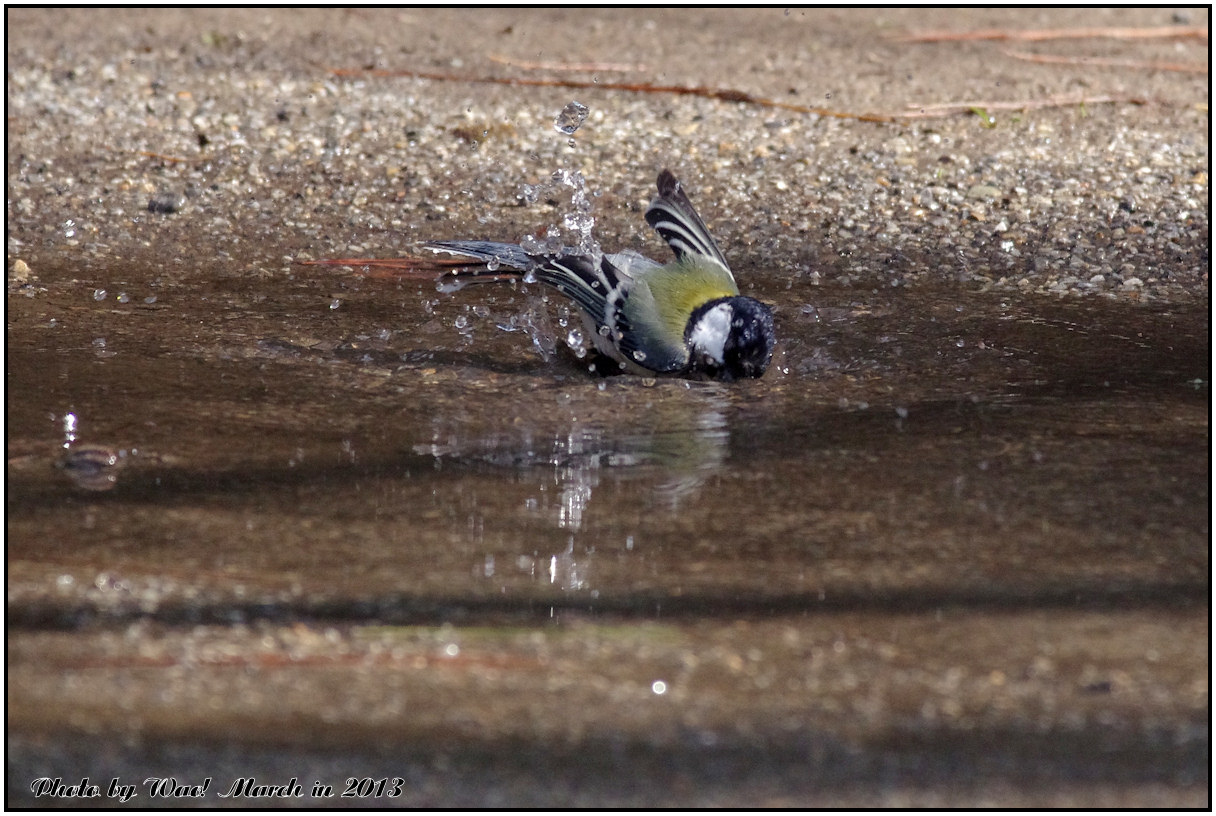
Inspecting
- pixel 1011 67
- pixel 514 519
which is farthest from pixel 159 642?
pixel 1011 67

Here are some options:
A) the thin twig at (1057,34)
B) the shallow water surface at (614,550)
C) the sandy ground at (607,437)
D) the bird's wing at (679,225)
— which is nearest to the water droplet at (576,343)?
the shallow water surface at (614,550)

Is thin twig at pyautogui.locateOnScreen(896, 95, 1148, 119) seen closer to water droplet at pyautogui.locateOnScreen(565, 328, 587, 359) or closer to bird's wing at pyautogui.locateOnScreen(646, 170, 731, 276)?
bird's wing at pyautogui.locateOnScreen(646, 170, 731, 276)

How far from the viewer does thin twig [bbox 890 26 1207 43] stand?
8.15 m

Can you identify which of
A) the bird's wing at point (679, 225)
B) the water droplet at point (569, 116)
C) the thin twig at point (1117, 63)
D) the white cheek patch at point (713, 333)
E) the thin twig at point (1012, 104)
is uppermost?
the thin twig at point (1117, 63)

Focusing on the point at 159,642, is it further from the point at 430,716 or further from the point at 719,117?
the point at 719,117

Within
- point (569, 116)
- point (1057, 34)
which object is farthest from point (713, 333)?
point (1057, 34)

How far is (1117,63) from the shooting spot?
7777 mm

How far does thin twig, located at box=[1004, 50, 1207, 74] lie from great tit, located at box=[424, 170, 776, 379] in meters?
3.57

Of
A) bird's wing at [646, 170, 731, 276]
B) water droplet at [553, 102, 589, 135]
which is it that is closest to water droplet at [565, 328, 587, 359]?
bird's wing at [646, 170, 731, 276]

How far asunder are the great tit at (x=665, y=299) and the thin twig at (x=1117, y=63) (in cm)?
357

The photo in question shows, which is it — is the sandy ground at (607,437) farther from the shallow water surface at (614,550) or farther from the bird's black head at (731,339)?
the bird's black head at (731,339)

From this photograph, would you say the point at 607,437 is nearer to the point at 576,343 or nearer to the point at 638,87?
the point at 576,343

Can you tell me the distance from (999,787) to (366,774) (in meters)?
1.01

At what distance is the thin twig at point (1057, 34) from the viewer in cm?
815
